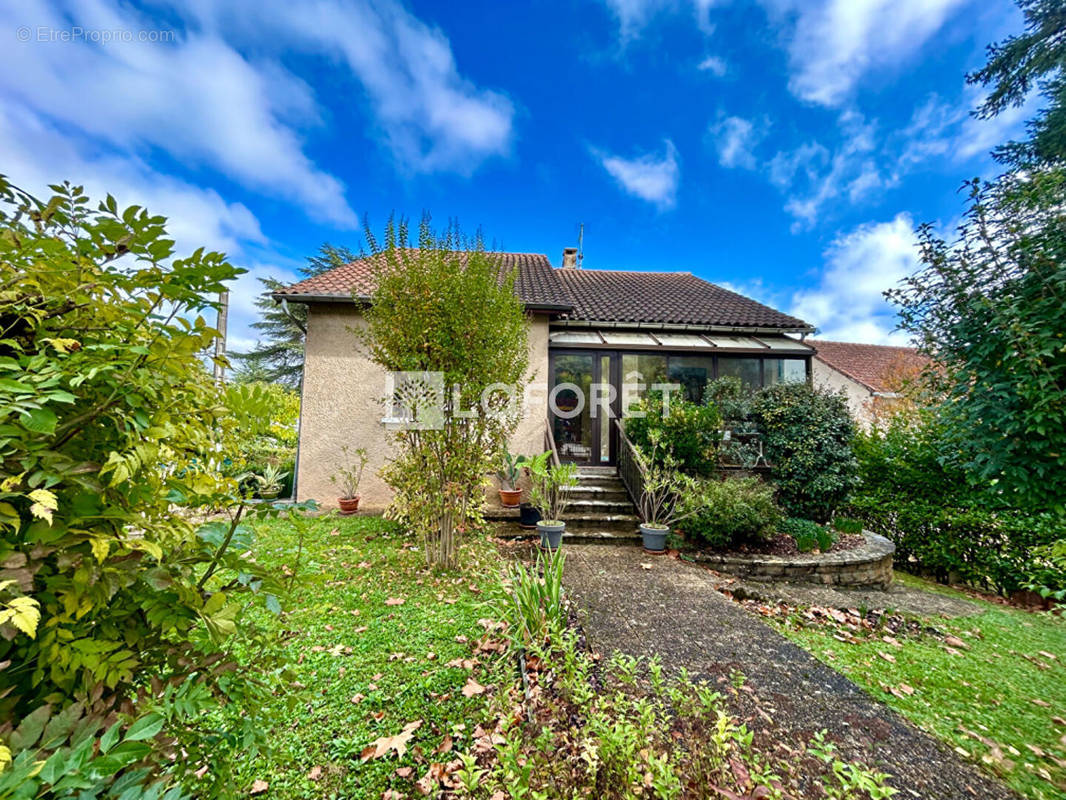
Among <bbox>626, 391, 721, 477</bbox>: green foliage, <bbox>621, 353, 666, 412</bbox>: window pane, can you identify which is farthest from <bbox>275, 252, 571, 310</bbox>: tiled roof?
<bbox>626, 391, 721, 477</bbox>: green foliage

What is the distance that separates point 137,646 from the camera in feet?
3.96

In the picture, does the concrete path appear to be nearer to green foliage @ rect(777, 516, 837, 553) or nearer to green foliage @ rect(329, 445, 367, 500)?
green foliage @ rect(777, 516, 837, 553)

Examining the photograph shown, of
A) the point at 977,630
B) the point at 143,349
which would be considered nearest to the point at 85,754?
the point at 143,349

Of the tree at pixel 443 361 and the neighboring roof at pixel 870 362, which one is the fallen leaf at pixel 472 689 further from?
the neighboring roof at pixel 870 362

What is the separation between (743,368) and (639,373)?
11.4ft

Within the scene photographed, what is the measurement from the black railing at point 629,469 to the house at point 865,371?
1392 cm

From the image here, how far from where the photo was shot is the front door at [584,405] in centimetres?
1150

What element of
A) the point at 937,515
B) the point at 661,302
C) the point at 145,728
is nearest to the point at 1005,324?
the point at 145,728

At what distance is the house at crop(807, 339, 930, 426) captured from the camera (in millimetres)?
20078

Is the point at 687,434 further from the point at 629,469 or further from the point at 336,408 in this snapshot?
the point at 336,408

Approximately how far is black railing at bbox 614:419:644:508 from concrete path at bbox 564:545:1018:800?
2405 mm

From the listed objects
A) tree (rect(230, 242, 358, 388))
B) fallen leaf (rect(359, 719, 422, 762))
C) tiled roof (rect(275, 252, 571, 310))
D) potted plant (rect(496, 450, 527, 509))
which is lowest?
fallen leaf (rect(359, 719, 422, 762))

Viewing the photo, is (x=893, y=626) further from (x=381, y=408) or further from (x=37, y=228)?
(x=381, y=408)

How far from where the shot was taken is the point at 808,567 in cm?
738
